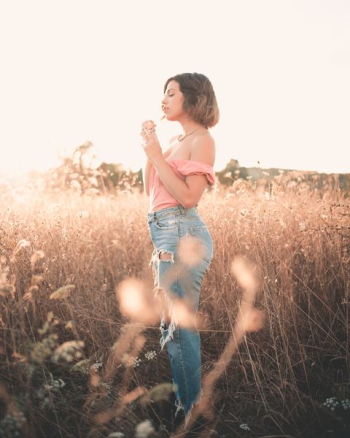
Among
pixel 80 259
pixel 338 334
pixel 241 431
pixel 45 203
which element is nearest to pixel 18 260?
pixel 80 259

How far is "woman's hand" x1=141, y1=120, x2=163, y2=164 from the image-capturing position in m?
2.04

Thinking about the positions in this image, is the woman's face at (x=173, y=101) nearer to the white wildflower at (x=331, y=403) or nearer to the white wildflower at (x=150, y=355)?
the white wildflower at (x=150, y=355)

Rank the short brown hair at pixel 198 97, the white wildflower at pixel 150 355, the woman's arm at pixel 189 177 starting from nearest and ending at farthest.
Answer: the woman's arm at pixel 189 177, the short brown hair at pixel 198 97, the white wildflower at pixel 150 355

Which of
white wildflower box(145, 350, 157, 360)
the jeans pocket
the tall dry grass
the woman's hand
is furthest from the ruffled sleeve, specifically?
white wildflower box(145, 350, 157, 360)

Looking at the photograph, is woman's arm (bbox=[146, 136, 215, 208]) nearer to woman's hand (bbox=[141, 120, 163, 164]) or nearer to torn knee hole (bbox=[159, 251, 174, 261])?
woman's hand (bbox=[141, 120, 163, 164])

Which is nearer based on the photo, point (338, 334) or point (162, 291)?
point (162, 291)

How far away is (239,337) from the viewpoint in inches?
108

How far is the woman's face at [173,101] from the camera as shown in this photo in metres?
2.23

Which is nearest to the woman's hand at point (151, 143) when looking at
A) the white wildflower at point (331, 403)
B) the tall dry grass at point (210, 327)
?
the tall dry grass at point (210, 327)

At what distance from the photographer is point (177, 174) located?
2.10 m

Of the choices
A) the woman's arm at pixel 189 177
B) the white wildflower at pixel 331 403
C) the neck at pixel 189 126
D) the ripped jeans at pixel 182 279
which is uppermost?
the neck at pixel 189 126

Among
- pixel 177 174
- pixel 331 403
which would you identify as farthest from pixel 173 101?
pixel 331 403

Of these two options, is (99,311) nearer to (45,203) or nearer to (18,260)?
(18,260)

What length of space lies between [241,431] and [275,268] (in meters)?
1.23
